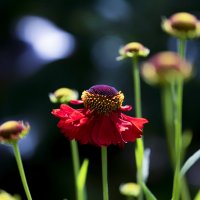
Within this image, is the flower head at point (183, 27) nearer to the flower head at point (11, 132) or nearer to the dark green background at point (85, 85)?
the flower head at point (11, 132)

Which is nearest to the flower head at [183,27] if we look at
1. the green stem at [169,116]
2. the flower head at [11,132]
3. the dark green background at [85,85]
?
the green stem at [169,116]

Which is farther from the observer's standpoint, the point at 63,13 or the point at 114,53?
the point at 63,13

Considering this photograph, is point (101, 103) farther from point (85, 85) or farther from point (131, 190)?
point (85, 85)

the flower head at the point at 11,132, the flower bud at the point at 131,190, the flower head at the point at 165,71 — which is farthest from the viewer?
the flower bud at the point at 131,190

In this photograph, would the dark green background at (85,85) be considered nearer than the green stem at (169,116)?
No

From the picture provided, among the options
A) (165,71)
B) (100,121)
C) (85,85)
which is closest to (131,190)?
(100,121)

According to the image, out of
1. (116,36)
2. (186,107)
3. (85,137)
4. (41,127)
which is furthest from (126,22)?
(85,137)

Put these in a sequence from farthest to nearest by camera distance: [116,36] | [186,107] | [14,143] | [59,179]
A: 1. [116,36]
2. [186,107]
3. [59,179]
4. [14,143]

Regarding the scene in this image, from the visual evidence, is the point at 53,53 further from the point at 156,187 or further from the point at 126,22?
the point at 156,187
